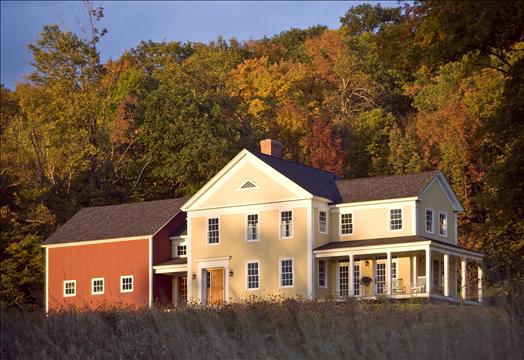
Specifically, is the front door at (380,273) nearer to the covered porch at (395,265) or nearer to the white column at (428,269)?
the covered porch at (395,265)

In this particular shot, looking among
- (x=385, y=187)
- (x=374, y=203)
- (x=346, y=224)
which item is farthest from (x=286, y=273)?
(x=385, y=187)

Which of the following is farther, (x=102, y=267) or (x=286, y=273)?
(x=102, y=267)

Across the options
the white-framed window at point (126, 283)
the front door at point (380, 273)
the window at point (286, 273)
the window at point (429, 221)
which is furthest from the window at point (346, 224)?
the white-framed window at point (126, 283)

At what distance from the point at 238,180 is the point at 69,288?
11.4 m

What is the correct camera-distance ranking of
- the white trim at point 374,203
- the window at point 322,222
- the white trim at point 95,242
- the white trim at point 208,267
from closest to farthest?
1. the white trim at point 374,203
2. the window at point 322,222
3. the white trim at point 208,267
4. the white trim at point 95,242

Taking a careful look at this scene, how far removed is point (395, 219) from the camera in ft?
165

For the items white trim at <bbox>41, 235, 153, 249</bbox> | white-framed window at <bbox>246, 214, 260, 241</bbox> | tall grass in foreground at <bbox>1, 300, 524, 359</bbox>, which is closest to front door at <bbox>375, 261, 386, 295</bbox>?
white-framed window at <bbox>246, 214, 260, 241</bbox>

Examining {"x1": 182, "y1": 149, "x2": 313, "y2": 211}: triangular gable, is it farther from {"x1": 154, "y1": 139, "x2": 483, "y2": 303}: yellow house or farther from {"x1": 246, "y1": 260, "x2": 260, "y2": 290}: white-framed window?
{"x1": 246, "y1": 260, "x2": 260, "y2": 290}: white-framed window

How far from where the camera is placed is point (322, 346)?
1634cm

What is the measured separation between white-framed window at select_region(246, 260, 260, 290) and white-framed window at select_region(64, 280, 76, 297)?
1013 cm

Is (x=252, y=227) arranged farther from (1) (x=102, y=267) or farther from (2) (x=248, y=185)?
(1) (x=102, y=267)

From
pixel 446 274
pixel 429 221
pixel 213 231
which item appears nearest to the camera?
pixel 446 274

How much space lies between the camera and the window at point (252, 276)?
51594mm

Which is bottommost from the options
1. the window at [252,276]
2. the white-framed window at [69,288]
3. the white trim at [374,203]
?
the white-framed window at [69,288]
